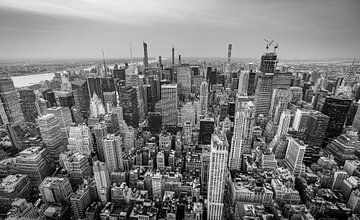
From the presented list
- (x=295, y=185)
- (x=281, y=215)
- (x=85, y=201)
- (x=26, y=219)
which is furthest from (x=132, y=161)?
(x=295, y=185)

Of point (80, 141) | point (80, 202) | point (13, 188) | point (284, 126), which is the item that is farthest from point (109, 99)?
point (284, 126)

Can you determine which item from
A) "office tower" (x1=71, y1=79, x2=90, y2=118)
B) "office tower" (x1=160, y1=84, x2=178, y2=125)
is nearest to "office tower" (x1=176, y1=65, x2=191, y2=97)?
"office tower" (x1=160, y1=84, x2=178, y2=125)

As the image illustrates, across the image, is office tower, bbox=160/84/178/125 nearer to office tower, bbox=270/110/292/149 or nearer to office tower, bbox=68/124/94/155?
office tower, bbox=68/124/94/155

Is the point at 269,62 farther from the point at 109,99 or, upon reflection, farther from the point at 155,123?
the point at 109,99

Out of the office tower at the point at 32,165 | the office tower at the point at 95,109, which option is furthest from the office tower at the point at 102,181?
the office tower at the point at 95,109

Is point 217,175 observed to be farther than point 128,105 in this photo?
No

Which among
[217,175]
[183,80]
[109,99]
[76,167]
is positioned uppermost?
[183,80]

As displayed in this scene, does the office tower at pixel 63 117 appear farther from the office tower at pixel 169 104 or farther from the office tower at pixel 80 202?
the office tower at pixel 169 104
